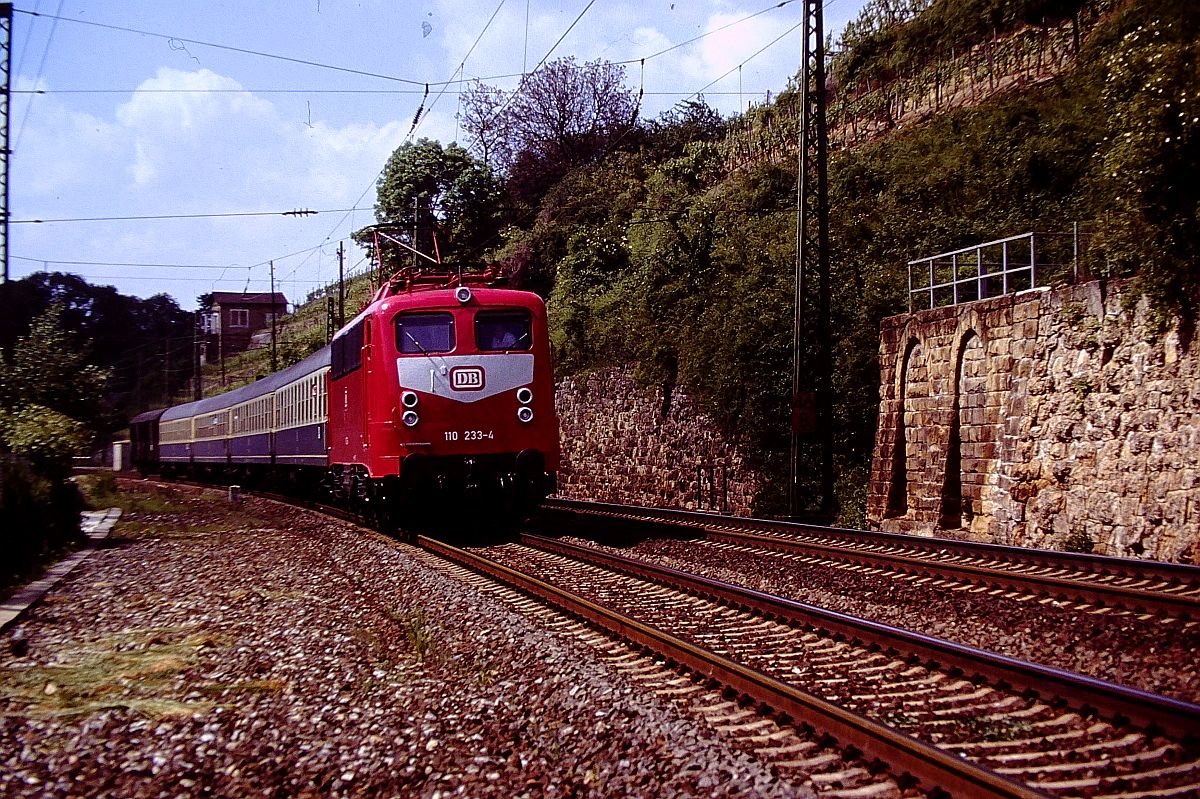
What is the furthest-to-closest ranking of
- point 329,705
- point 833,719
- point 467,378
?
point 467,378 → point 329,705 → point 833,719

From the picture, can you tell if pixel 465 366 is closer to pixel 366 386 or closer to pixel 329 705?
pixel 366 386

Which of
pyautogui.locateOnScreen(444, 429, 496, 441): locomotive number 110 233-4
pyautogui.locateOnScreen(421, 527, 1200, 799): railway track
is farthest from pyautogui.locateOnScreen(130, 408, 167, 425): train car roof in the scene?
pyautogui.locateOnScreen(421, 527, 1200, 799): railway track

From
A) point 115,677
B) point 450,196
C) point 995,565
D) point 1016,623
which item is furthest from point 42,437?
point 450,196

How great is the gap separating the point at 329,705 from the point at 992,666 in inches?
151

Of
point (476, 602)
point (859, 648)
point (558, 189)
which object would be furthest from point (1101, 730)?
point (558, 189)

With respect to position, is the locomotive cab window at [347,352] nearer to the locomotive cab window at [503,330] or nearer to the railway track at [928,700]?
the locomotive cab window at [503,330]

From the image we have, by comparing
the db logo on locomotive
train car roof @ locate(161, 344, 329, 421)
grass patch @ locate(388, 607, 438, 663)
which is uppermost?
train car roof @ locate(161, 344, 329, 421)

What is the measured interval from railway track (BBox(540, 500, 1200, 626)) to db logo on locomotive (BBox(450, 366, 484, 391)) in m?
3.65

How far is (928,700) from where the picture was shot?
5957 millimetres

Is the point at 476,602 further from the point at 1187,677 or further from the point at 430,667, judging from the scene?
the point at 1187,677

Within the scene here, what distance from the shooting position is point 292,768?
5.16m

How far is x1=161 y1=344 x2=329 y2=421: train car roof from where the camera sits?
21156 millimetres

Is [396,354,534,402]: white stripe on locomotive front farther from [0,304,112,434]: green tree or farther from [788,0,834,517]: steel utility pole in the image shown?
[0,304,112,434]: green tree

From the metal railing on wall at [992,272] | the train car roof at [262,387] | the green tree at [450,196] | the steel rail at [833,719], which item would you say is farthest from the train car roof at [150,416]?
the steel rail at [833,719]
